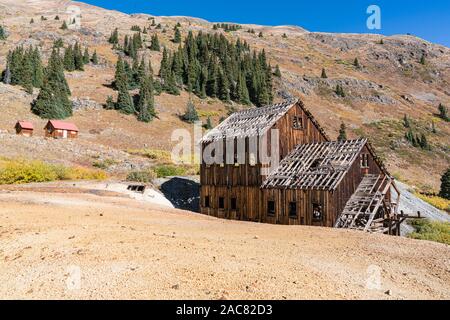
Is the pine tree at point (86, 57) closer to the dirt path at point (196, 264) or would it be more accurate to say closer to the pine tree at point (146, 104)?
the pine tree at point (146, 104)

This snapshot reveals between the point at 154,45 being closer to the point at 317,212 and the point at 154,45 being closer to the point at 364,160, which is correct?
the point at 364,160

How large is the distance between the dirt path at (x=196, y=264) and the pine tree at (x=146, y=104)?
62425 millimetres

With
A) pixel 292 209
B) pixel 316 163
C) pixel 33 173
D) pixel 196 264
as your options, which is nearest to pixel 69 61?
pixel 33 173

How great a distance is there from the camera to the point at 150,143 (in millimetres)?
63812

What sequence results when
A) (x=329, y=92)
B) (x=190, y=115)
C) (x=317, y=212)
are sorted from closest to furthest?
(x=317, y=212) → (x=190, y=115) → (x=329, y=92)

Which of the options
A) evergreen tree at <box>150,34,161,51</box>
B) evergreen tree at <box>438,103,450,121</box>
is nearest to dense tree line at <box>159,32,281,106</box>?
evergreen tree at <box>150,34,161,51</box>

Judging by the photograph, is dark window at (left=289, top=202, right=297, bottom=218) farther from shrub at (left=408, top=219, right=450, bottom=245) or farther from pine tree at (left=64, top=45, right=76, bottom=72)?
pine tree at (left=64, top=45, right=76, bottom=72)

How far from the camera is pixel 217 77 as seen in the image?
98.8m

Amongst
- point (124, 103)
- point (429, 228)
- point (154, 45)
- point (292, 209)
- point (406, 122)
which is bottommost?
point (429, 228)

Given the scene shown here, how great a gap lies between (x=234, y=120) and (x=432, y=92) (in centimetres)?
14211

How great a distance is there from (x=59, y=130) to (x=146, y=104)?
24.1 m

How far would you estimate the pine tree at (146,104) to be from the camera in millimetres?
74562

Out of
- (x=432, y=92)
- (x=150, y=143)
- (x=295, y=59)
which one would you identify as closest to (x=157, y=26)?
(x=295, y=59)

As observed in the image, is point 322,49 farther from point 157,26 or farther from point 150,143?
point 150,143
